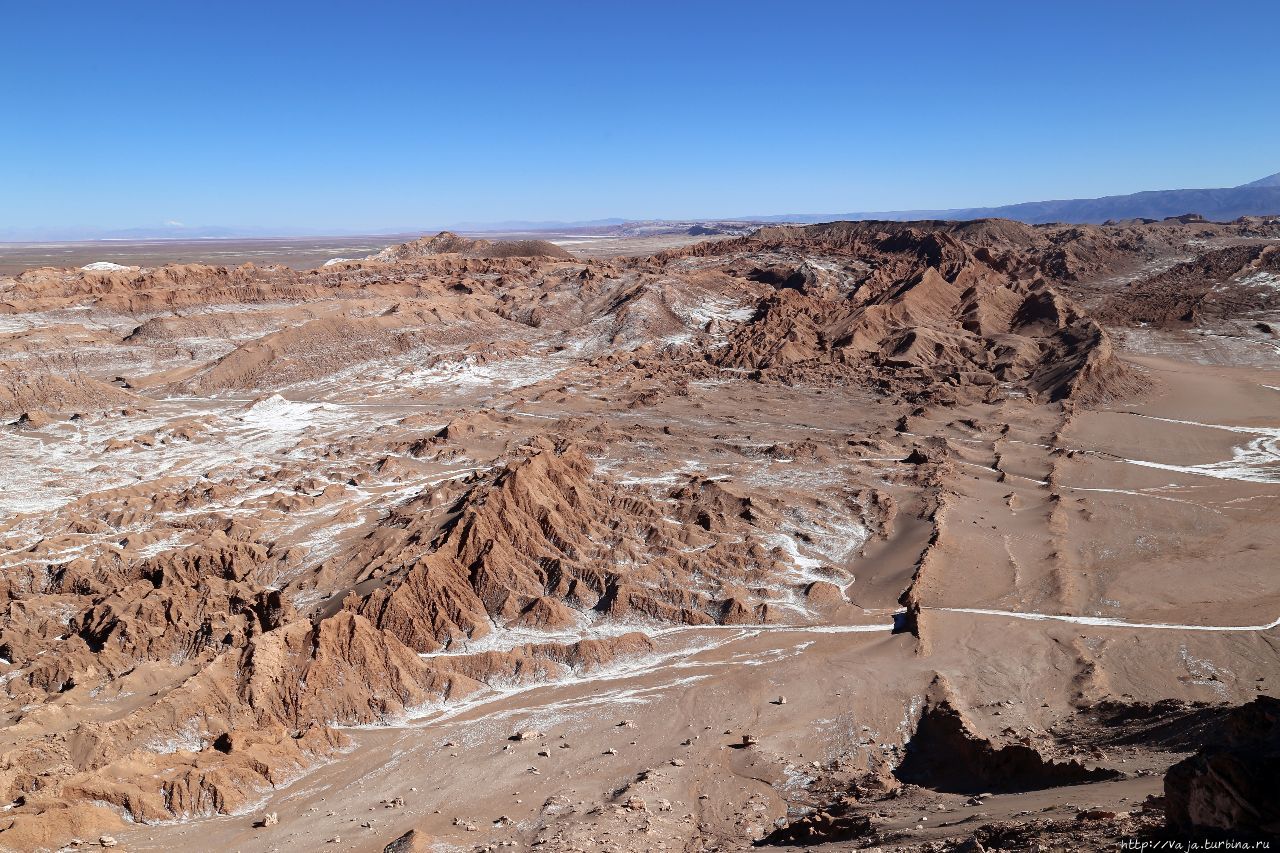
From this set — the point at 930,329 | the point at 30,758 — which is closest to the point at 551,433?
the point at 30,758

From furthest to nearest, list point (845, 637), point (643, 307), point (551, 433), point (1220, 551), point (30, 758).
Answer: point (643, 307) → point (551, 433) → point (1220, 551) → point (845, 637) → point (30, 758)

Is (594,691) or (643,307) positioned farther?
(643,307)

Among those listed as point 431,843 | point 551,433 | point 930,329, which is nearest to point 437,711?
point 431,843

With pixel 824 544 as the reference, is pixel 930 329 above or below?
above

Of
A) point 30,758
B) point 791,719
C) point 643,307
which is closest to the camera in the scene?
point 30,758

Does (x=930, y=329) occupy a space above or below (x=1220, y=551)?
above

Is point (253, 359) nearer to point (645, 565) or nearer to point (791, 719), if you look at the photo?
point (645, 565)

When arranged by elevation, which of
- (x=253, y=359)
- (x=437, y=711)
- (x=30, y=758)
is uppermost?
(x=253, y=359)

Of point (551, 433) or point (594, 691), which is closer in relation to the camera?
point (594, 691)

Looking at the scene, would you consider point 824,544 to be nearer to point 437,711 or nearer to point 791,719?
point 791,719

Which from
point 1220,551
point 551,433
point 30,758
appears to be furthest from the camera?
point 551,433
